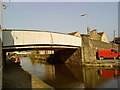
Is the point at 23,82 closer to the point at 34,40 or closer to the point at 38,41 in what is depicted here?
the point at 34,40

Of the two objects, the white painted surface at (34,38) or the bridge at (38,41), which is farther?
the bridge at (38,41)

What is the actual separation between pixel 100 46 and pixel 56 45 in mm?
13121

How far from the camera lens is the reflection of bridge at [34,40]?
545 inches

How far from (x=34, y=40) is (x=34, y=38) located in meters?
0.25

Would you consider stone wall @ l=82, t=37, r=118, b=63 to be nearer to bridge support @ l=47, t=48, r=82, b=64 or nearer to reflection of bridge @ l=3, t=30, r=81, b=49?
bridge support @ l=47, t=48, r=82, b=64

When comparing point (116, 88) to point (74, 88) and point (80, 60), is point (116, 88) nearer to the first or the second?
point (74, 88)

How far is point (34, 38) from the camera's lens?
16.4 metres

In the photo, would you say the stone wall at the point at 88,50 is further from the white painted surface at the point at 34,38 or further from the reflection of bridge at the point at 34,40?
the white painted surface at the point at 34,38

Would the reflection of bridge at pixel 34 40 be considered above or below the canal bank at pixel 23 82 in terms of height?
above

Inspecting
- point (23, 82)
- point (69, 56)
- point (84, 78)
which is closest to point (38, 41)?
point (84, 78)

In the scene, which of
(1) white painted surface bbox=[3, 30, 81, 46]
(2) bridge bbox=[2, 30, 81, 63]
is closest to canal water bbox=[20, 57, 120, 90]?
(2) bridge bbox=[2, 30, 81, 63]

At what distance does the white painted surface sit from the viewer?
1371 centimetres

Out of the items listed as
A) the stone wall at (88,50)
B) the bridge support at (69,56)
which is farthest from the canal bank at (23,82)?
the bridge support at (69,56)

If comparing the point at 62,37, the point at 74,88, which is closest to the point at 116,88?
the point at 74,88
